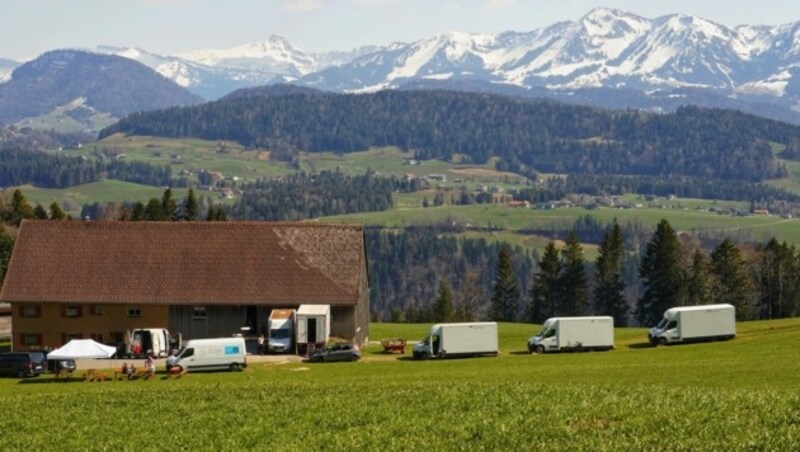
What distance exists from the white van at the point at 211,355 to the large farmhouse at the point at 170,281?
14054 mm

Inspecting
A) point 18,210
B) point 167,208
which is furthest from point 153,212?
point 18,210

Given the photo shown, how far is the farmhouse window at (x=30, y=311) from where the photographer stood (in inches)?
2963

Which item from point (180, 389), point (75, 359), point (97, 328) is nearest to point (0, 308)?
point (97, 328)

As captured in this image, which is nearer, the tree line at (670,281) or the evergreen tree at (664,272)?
the evergreen tree at (664,272)

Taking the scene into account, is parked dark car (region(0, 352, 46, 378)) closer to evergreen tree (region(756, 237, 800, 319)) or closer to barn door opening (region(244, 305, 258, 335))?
barn door opening (region(244, 305, 258, 335))

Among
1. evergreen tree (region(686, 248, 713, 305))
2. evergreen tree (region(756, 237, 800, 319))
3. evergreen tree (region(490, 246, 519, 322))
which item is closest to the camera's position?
evergreen tree (region(686, 248, 713, 305))

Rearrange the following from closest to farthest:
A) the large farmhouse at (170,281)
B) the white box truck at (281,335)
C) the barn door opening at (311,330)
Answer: the barn door opening at (311,330) → the white box truck at (281,335) → the large farmhouse at (170,281)

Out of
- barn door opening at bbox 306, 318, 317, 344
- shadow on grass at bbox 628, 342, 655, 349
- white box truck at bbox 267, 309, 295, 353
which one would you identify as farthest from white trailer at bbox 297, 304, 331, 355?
shadow on grass at bbox 628, 342, 655, 349

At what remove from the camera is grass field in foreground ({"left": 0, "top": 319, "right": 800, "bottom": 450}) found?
2945 cm

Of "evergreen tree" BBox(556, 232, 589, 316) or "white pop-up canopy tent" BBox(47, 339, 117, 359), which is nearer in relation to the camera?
"white pop-up canopy tent" BBox(47, 339, 117, 359)

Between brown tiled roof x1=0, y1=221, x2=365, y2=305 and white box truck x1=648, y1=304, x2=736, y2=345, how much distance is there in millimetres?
21649

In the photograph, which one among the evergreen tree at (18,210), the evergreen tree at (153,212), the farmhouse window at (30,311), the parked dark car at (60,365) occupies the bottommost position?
the parked dark car at (60,365)

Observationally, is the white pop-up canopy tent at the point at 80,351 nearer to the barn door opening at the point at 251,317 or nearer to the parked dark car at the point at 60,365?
the parked dark car at the point at 60,365

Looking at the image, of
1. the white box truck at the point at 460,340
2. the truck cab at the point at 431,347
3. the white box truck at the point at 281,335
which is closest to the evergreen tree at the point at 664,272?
the white box truck at the point at 460,340
